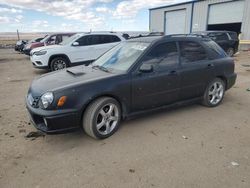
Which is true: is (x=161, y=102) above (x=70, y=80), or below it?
below

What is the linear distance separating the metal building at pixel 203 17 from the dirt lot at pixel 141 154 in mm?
16549

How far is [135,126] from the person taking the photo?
4188 mm

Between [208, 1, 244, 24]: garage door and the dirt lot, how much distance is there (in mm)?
16898

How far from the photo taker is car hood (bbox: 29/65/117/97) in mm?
3527

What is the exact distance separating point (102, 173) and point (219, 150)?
5.79 feet

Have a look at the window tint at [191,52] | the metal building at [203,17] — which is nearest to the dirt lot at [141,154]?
the window tint at [191,52]

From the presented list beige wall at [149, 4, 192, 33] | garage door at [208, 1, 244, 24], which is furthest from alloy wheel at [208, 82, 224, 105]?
beige wall at [149, 4, 192, 33]

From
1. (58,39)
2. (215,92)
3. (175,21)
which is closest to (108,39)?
(58,39)

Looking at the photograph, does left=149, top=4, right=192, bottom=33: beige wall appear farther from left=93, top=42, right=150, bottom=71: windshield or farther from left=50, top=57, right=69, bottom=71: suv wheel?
left=93, top=42, right=150, bottom=71: windshield

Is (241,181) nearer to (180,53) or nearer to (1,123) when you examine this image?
(180,53)

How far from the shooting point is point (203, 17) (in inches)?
834

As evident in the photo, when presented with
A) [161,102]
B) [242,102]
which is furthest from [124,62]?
[242,102]

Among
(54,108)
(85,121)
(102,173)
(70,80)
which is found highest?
(70,80)

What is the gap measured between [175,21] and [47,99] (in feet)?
76.7
